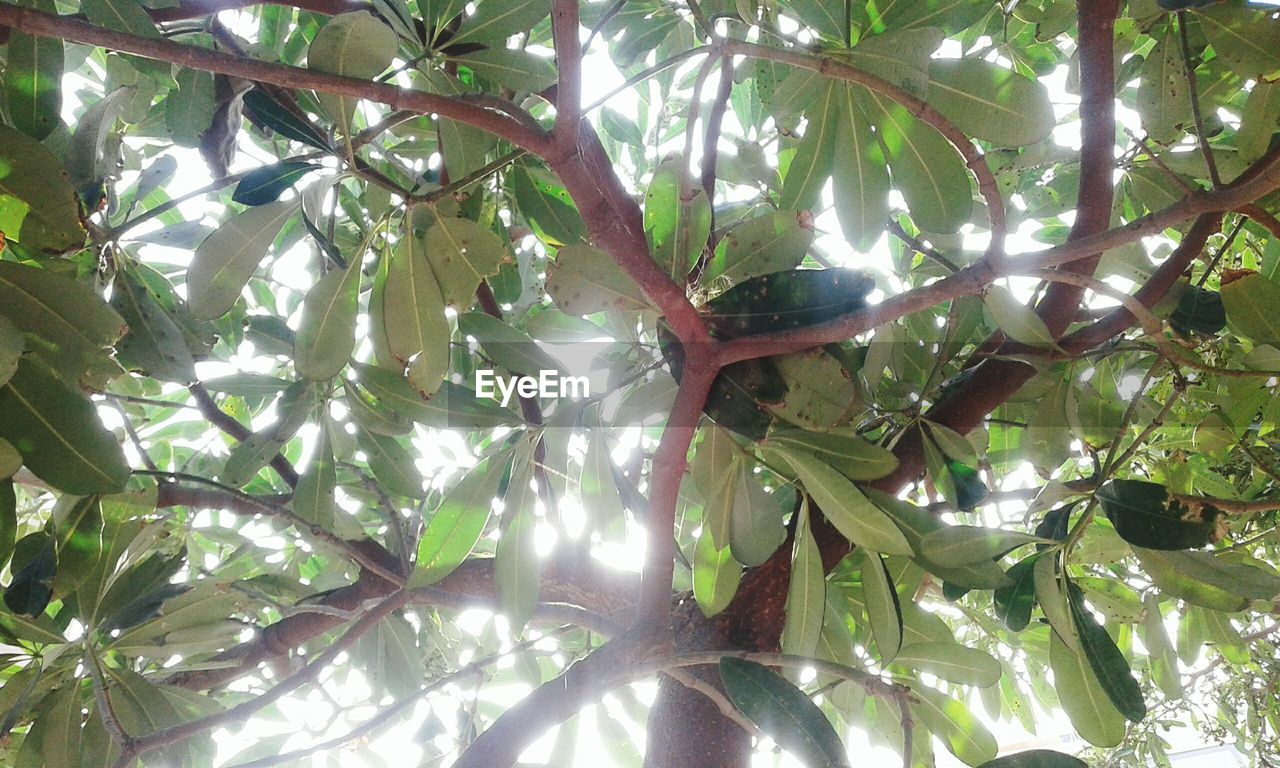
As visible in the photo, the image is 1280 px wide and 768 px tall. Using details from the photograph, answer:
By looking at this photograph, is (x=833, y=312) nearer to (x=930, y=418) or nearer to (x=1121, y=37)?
(x=930, y=418)

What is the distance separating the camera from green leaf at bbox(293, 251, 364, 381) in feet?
2.65

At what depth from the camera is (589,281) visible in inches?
29.8

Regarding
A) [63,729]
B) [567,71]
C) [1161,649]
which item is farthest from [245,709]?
[1161,649]

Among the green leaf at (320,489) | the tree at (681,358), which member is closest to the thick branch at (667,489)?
the tree at (681,358)

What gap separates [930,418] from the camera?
102 centimetres

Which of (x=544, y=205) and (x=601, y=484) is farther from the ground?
(x=544, y=205)

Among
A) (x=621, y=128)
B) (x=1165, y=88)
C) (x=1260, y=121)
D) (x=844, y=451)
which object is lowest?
(x=844, y=451)

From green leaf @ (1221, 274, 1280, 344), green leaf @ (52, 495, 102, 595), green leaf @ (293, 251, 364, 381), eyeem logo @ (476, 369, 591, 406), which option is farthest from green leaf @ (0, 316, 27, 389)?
green leaf @ (1221, 274, 1280, 344)

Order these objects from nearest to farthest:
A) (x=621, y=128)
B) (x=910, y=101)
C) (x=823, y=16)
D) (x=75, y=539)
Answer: (x=910, y=101), (x=823, y=16), (x=75, y=539), (x=621, y=128)

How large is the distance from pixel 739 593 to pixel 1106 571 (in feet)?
2.74

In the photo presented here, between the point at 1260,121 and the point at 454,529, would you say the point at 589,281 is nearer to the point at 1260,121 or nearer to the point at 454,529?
the point at 454,529

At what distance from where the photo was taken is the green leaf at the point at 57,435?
0.61m

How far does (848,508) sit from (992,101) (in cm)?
39

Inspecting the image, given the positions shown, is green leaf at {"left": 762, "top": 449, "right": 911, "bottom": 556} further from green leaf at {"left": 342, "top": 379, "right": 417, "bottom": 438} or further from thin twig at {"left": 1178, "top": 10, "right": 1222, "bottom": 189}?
green leaf at {"left": 342, "top": 379, "right": 417, "bottom": 438}
